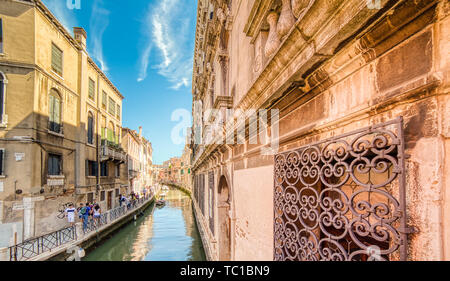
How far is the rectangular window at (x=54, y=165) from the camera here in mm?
11307

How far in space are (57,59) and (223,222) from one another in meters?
12.3

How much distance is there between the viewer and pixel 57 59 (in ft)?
39.7

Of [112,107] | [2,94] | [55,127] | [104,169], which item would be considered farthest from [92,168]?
[2,94]

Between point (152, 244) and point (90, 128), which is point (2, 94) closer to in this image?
point (90, 128)

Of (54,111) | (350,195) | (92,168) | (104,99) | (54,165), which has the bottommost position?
(92,168)

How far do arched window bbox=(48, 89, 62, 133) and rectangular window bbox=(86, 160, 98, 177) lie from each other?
12.6ft

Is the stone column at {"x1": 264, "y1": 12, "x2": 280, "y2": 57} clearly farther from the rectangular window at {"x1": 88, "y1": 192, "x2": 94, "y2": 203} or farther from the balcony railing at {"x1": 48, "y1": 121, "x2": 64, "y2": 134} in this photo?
the rectangular window at {"x1": 88, "y1": 192, "x2": 94, "y2": 203}

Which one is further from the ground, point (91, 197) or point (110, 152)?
point (110, 152)

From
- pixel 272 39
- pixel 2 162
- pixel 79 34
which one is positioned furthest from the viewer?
pixel 79 34

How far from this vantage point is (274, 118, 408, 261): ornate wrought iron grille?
130 centimetres

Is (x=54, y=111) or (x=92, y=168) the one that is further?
(x=92, y=168)

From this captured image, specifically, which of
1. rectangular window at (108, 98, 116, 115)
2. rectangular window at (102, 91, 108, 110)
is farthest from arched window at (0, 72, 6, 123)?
rectangular window at (108, 98, 116, 115)

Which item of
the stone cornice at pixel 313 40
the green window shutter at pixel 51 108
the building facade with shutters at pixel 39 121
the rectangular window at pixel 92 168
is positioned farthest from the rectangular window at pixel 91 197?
the stone cornice at pixel 313 40
